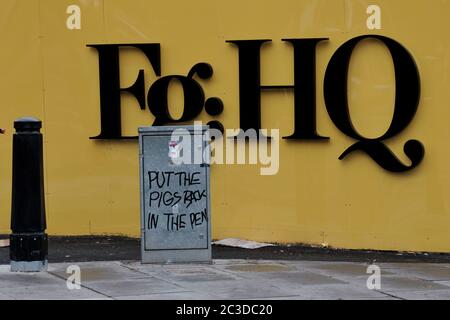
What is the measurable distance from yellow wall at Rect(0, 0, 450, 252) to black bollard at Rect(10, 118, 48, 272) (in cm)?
281

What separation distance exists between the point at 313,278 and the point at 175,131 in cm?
205

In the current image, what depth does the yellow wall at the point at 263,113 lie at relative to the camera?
444 inches

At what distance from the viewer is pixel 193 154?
9.83 meters

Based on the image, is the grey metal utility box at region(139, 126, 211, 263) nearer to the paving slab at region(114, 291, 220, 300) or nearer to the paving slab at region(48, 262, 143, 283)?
the paving slab at region(48, 262, 143, 283)

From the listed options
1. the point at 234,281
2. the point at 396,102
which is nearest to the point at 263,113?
the point at 396,102

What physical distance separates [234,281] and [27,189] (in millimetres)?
2203

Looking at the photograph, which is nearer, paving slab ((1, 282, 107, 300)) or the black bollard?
paving slab ((1, 282, 107, 300))

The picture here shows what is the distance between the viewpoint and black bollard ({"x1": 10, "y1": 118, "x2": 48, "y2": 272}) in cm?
925

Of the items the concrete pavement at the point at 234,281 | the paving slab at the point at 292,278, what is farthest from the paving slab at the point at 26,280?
the paving slab at the point at 292,278

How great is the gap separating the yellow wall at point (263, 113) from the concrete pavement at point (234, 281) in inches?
44.6

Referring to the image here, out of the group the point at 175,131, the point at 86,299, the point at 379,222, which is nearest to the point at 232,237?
the point at 379,222

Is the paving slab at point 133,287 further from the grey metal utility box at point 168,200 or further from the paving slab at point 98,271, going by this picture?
the grey metal utility box at point 168,200

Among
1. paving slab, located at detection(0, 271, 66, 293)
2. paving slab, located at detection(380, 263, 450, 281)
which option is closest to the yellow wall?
paving slab, located at detection(380, 263, 450, 281)
